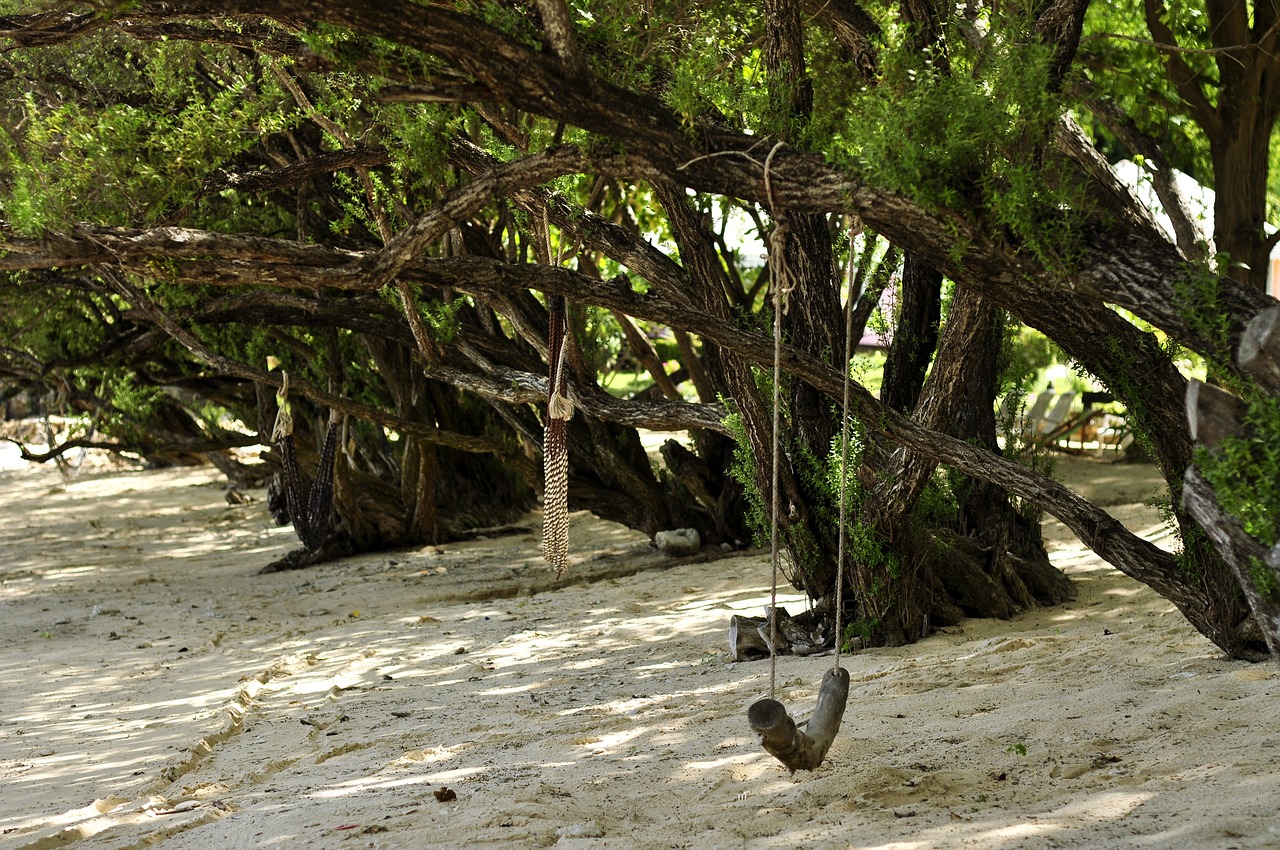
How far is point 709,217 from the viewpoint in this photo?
789cm

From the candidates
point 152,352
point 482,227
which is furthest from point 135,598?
point 482,227

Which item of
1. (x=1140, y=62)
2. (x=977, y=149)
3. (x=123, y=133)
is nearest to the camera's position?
(x=977, y=149)

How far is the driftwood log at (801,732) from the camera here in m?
3.06

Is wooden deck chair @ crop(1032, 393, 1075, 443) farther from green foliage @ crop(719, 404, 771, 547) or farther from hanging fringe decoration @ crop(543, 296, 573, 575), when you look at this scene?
hanging fringe decoration @ crop(543, 296, 573, 575)

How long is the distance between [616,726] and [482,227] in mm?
4838

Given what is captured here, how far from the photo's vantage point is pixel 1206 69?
8.02 m

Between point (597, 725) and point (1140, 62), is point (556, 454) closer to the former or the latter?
point (597, 725)

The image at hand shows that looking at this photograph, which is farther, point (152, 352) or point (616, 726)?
point (152, 352)

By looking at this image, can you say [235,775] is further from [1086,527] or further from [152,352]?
[152,352]

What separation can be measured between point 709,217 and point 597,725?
4.26 meters

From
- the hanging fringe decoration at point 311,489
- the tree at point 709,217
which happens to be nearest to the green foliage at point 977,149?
the tree at point 709,217

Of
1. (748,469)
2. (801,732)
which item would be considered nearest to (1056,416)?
(748,469)

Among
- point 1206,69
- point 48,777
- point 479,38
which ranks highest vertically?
point 1206,69

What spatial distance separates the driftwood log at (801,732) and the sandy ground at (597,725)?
0.60 ft
